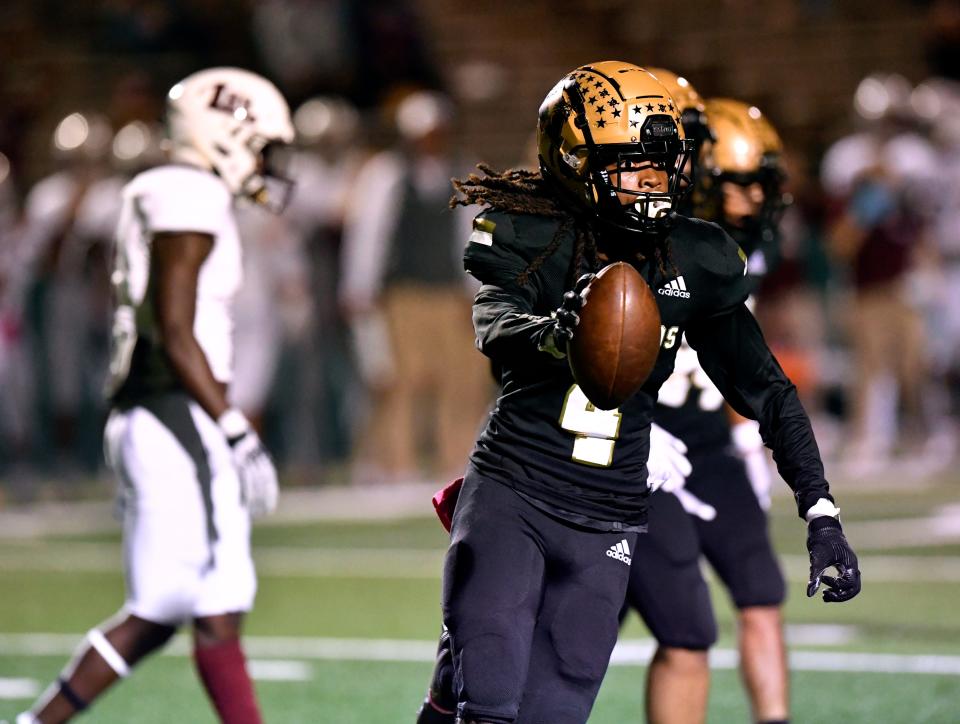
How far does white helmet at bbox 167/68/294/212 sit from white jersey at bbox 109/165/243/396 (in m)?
0.13

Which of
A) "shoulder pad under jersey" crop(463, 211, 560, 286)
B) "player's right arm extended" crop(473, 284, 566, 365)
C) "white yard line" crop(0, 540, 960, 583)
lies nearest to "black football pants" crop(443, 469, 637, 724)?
"player's right arm extended" crop(473, 284, 566, 365)

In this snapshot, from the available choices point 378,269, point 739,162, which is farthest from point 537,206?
point 378,269

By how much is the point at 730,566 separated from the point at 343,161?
8216 millimetres

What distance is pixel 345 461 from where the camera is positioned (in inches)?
512

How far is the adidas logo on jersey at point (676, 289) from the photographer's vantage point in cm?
385

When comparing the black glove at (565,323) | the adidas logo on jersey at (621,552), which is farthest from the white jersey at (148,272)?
the black glove at (565,323)

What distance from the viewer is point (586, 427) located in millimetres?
3791

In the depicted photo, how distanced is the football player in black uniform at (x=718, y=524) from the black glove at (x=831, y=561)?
2.47 ft

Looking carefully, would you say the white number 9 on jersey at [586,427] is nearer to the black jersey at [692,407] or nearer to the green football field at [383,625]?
the black jersey at [692,407]

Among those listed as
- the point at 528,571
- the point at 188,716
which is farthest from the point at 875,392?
the point at 528,571

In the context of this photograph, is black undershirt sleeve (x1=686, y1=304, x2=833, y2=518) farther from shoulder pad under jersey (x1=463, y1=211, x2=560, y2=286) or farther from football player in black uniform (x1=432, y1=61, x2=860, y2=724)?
shoulder pad under jersey (x1=463, y1=211, x2=560, y2=286)

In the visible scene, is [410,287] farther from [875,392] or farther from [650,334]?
[650,334]

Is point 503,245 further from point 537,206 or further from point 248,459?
point 248,459

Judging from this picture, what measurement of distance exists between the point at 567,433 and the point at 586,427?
4cm
